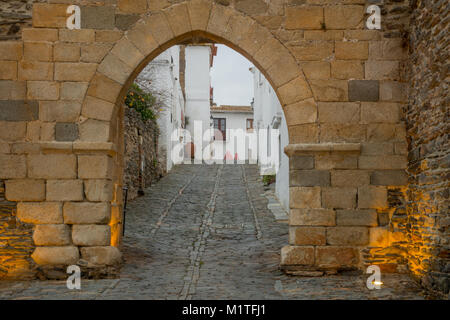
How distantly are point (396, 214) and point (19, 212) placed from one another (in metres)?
4.32

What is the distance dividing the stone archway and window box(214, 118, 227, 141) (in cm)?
2790

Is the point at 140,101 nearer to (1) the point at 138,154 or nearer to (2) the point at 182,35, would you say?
(1) the point at 138,154

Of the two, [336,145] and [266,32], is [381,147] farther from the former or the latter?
[266,32]

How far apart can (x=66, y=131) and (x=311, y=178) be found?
9.57 feet

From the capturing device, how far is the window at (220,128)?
112 feet

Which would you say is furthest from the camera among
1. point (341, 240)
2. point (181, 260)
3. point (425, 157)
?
point (181, 260)

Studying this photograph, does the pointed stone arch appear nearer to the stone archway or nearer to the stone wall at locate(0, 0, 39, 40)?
the stone archway

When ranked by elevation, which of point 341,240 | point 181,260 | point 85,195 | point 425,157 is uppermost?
point 425,157

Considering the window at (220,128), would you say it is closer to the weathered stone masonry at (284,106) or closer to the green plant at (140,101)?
the green plant at (140,101)

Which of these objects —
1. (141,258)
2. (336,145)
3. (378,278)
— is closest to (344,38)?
(336,145)

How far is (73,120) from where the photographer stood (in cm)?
593

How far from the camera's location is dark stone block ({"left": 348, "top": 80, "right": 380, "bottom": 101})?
233 inches

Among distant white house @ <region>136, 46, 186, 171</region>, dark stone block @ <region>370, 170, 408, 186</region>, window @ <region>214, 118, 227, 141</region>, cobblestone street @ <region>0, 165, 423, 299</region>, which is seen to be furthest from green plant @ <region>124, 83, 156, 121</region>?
window @ <region>214, 118, 227, 141</region>

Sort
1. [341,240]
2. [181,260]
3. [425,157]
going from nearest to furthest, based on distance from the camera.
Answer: [425,157]
[341,240]
[181,260]
